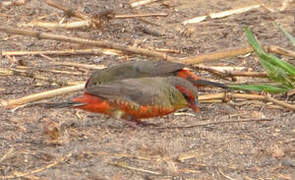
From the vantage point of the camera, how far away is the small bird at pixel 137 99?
4.80 m

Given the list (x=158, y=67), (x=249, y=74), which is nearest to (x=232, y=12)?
(x=249, y=74)

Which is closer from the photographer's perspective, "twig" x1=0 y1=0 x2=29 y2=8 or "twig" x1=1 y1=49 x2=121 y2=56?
"twig" x1=1 y1=49 x2=121 y2=56

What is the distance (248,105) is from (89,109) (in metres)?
1.34

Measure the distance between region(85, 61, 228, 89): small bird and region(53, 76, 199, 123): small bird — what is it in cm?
16

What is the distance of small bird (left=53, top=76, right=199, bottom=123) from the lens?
189 inches

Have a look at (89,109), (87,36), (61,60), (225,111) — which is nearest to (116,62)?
(61,60)

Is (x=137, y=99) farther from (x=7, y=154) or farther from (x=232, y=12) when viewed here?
(x=232, y=12)

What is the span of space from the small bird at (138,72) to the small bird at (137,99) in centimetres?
16

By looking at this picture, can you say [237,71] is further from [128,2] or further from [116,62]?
[128,2]

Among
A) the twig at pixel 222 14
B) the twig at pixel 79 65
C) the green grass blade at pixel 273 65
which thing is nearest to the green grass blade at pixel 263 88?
the green grass blade at pixel 273 65

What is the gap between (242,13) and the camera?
8117mm

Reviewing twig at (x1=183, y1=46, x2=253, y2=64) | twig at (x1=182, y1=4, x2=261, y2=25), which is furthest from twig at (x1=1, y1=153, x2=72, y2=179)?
twig at (x1=182, y1=4, x2=261, y2=25)

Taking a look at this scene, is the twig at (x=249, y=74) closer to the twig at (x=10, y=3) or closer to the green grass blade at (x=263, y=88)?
the green grass blade at (x=263, y=88)

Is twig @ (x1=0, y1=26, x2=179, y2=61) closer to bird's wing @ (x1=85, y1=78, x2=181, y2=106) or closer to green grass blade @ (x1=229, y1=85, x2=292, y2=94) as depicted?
green grass blade @ (x1=229, y1=85, x2=292, y2=94)
